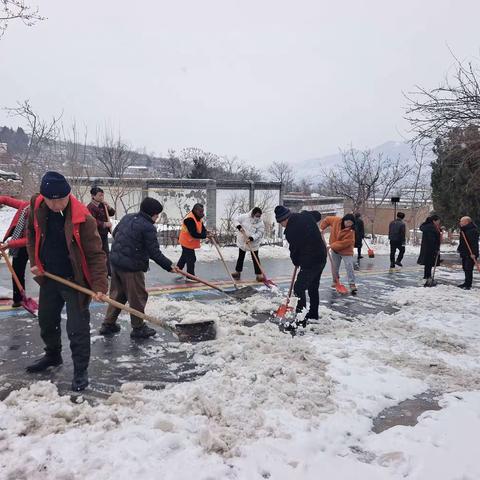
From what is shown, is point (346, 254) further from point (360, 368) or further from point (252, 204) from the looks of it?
point (252, 204)

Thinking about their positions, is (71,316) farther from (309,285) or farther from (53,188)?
(309,285)

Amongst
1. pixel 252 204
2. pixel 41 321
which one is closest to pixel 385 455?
pixel 41 321

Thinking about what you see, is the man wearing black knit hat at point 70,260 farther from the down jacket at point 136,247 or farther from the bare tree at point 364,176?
the bare tree at point 364,176

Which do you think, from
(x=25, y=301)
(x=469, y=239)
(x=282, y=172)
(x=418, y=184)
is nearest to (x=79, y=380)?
(x=25, y=301)

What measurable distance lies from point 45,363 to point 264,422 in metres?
2.28

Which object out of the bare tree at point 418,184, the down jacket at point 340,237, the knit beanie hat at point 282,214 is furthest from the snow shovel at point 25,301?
the bare tree at point 418,184

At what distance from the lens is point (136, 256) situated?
5.35 m

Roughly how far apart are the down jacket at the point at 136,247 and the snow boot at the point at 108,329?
0.79 meters

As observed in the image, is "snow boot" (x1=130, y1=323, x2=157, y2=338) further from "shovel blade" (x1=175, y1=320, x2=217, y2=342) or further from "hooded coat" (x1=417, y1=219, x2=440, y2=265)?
"hooded coat" (x1=417, y1=219, x2=440, y2=265)

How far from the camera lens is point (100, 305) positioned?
6.85 m

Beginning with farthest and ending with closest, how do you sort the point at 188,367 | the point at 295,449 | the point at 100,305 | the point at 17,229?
the point at 100,305
the point at 17,229
the point at 188,367
the point at 295,449

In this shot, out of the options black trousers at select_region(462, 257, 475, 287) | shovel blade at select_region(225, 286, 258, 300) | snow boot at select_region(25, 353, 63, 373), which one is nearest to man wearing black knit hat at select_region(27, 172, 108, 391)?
snow boot at select_region(25, 353, 63, 373)

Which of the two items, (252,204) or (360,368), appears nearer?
(360,368)

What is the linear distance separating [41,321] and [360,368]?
3270 mm
